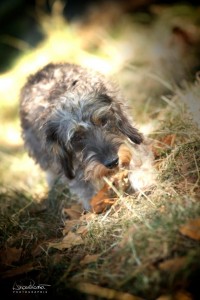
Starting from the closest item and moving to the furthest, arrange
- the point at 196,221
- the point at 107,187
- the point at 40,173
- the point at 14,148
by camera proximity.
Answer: the point at 196,221 → the point at 107,187 → the point at 40,173 → the point at 14,148

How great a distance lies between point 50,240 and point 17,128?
13.1 feet

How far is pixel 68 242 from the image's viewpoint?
372 cm

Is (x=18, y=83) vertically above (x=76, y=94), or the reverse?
(x=76, y=94)

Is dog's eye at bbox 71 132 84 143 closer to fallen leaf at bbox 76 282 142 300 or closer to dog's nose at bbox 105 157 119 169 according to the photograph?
dog's nose at bbox 105 157 119 169

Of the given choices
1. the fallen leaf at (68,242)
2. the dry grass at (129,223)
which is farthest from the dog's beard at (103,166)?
the fallen leaf at (68,242)

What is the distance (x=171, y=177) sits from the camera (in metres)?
3.96

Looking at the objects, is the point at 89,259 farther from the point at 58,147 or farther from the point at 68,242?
the point at 58,147

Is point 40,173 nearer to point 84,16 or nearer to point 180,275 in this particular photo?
point 180,275

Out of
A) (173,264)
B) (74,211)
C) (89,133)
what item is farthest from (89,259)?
(74,211)

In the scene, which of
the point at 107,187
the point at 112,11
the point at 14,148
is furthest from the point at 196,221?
the point at 112,11
